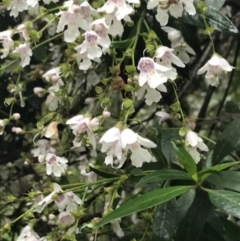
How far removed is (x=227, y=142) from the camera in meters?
0.80

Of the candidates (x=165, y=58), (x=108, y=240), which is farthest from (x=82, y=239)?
(x=165, y=58)

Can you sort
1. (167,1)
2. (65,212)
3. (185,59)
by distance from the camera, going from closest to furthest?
(167,1) → (65,212) → (185,59)

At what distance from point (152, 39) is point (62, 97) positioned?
0.19 m

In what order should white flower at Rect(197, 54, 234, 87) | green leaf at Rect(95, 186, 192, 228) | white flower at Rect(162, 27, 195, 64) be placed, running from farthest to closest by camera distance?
white flower at Rect(162, 27, 195, 64) < white flower at Rect(197, 54, 234, 87) < green leaf at Rect(95, 186, 192, 228)

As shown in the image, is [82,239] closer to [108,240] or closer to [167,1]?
[108,240]

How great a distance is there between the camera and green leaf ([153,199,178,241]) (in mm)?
733

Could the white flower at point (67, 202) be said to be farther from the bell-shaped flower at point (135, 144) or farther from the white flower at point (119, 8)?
the white flower at point (119, 8)

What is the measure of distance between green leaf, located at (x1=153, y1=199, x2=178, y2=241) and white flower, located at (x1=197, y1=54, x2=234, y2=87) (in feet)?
0.64

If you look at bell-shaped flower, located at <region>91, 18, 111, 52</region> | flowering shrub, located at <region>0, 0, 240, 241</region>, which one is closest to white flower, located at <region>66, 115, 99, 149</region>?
flowering shrub, located at <region>0, 0, 240, 241</region>

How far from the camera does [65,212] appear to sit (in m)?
0.81

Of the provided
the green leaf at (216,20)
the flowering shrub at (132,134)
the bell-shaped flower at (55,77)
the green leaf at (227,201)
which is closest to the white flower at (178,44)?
the flowering shrub at (132,134)

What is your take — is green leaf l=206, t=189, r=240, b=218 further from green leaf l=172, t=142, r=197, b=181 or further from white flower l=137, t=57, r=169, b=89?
white flower l=137, t=57, r=169, b=89

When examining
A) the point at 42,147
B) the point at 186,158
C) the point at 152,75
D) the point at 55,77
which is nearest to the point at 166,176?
the point at 186,158

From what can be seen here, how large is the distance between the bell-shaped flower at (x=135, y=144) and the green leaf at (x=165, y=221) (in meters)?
0.08
